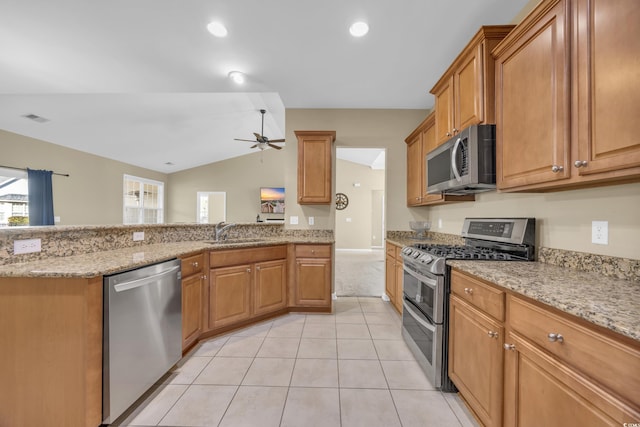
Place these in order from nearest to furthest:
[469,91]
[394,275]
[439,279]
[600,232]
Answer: [600,232]
[439,279]
[469,91]
[394,275]

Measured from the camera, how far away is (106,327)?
135 centimetres

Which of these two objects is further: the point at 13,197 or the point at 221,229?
the point at 13,197

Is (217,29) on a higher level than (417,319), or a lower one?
higher

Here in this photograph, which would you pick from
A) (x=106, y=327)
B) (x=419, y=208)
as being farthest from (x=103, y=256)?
(x=419, y=208)

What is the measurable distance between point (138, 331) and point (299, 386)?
1112mm

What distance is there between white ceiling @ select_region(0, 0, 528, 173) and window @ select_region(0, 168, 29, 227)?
30.3 inches

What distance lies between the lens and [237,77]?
2785 mm

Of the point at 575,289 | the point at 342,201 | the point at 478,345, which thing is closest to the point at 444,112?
the point at 575,289

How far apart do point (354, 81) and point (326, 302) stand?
2.63 metres

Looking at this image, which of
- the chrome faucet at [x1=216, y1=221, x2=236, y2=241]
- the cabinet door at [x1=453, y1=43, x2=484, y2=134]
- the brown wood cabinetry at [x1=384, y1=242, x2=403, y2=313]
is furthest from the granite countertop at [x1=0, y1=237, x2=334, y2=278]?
the cabinet door at [x1=453, y1=43, x2=484, y2=134]

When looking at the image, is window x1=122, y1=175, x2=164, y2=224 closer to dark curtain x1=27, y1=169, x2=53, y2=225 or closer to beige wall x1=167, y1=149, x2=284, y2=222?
beige wall x1=167, y1=149, x2=284, y2=222

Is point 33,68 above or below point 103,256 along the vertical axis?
above

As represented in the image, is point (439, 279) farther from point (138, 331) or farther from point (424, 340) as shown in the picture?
point (138, 331)

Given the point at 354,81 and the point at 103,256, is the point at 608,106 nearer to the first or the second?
the point at 354,81
